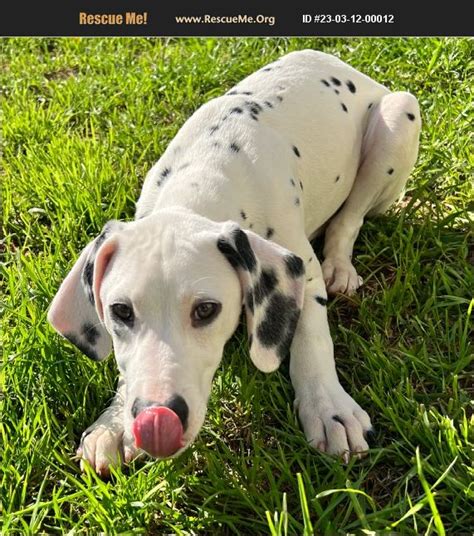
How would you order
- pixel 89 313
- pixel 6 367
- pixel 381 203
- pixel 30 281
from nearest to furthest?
pixel 89 313 < pixel 6 367 < pixel 30 281 < pixel 381 203

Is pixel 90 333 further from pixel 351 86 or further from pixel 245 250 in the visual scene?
pixel 351 86

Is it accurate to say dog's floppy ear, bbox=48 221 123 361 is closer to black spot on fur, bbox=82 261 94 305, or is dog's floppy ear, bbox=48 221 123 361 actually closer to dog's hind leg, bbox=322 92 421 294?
black spot on fur, bbox=82 261 94 305

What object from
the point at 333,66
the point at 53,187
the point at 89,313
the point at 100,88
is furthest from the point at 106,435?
the point at 100,88

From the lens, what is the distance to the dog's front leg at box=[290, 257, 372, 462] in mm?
3094

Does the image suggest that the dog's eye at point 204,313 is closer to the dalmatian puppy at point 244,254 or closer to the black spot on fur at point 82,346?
the dalmatian puppy at point 244,254

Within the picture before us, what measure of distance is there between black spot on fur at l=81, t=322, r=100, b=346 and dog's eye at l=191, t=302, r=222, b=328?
1.65 feet

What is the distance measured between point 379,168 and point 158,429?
→ 226 centimetres

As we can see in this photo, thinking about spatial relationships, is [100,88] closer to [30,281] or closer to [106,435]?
[30,281]

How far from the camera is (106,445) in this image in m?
3.13

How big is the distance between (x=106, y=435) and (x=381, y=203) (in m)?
2.08

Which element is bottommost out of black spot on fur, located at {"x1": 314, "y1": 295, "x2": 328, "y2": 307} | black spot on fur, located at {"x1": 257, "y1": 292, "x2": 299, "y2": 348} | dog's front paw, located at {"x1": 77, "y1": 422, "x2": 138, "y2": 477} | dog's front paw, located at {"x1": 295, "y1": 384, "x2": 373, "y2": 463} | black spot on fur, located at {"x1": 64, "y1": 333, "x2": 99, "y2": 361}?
dog's front paw, located at {"x1": 77, "y1": 422, "x2": 138, "y2": 477}

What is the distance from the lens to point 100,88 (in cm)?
564

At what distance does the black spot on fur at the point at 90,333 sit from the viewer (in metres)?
2.91

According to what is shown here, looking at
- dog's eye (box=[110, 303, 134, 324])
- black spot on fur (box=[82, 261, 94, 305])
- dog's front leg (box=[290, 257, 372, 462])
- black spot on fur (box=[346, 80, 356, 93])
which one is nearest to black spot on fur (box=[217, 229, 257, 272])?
dog's eye (box=[110, 303, 134, 324])
